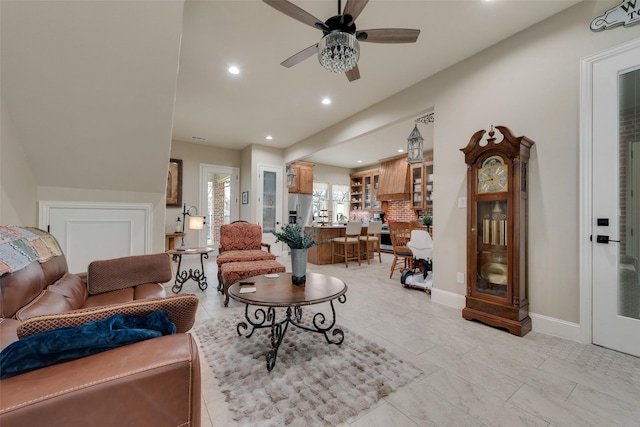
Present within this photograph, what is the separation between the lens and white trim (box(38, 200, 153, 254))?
2.84 metres

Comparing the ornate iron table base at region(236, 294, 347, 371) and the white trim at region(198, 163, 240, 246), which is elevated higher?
the white trim at region(198, 163, 240, 246)

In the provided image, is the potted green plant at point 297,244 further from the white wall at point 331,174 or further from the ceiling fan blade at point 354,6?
the white wall at point 331,174

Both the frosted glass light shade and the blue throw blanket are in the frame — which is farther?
the frosted glass light shade

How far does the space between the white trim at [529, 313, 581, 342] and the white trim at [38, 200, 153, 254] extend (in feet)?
14.5

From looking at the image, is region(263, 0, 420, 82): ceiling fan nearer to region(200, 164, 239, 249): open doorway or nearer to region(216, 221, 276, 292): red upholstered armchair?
region(216, 221, 276, 292): red upholstered armchair

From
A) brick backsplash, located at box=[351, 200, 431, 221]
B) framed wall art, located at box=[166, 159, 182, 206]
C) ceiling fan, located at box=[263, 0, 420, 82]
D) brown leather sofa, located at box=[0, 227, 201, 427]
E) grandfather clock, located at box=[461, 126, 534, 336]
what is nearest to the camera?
brown leather sofa, located at box=[0, 227, 201, 427]

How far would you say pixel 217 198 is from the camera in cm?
662

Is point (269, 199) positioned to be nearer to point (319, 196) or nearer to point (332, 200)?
point (319, 196)

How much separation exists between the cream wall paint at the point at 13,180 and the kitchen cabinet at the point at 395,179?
22.4ft

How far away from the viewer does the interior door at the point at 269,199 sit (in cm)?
618

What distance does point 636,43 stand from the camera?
6.40 feet

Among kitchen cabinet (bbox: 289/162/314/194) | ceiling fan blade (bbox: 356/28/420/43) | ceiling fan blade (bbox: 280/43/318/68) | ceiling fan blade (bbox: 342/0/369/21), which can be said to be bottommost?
kitchen cabinet (bbox: 289/162/314/194)

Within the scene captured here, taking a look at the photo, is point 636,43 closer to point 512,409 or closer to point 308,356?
point 512,409

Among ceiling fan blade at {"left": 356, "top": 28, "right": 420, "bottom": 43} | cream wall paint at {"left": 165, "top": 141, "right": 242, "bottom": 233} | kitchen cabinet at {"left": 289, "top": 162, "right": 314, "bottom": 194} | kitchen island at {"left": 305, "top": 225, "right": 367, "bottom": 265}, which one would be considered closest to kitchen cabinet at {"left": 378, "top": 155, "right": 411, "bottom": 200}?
kitchen cabinet at {"left": 289, "top": 162, "right": 314, "bottom": 194}
